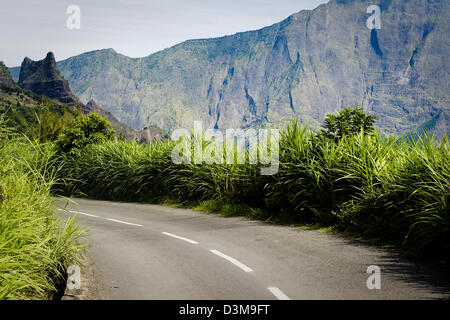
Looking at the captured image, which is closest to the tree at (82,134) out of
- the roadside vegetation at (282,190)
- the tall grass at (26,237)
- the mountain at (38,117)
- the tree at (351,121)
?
the mountain at (38,117)

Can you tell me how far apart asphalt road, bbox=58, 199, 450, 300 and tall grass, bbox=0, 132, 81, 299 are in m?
0.71

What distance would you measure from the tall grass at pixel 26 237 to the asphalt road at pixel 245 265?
2.33 feet

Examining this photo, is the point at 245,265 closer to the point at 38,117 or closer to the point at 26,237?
the point at 26,237

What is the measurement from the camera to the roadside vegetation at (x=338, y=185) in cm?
780

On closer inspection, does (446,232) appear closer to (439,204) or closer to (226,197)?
(439,204)

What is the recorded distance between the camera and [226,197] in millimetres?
14156

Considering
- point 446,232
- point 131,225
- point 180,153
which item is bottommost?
point 131,225

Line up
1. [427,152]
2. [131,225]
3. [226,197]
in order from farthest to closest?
[226,197], [131,225], [427,152]

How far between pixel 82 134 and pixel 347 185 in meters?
16.0

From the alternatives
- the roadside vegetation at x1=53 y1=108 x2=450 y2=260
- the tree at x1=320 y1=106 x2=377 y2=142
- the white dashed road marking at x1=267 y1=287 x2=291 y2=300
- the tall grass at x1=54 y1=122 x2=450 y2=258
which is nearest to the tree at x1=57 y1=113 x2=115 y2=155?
the roadside vegetation at x1=53 y1=108 x2=450 y2=260

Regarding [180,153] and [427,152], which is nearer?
[427,152]

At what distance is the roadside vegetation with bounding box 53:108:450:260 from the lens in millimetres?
7805

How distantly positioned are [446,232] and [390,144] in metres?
4.26
